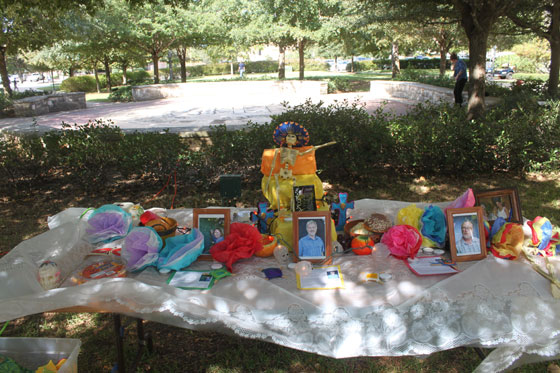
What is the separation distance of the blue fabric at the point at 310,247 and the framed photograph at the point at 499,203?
1245 millimetres

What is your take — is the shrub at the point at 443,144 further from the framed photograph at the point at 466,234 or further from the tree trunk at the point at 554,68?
the tree trunk at the point at 554,68

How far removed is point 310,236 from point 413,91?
45.4 feet

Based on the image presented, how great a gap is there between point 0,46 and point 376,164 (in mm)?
13794

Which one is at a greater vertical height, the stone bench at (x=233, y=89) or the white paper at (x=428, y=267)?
the stone bench at (x=233, y=89)

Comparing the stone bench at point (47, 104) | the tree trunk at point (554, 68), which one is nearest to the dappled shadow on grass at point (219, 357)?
the tree trunk at point (554, 68)

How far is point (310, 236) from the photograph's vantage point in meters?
2.62

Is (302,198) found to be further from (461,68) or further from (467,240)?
(461,68)

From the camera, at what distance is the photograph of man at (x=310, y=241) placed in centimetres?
262

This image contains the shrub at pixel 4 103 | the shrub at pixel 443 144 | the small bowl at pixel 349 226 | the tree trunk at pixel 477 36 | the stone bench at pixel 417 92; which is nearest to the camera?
the small bowl at pixel 349 226

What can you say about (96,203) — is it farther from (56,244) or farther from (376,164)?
(376,164)

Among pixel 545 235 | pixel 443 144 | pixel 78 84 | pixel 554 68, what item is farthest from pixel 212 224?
pixel 78 84

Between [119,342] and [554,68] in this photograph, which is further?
[554,68]

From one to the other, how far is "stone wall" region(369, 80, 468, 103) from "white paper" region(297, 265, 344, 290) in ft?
34.3

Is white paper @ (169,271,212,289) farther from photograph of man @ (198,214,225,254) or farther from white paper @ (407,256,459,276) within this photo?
white paper @ (407,256,459,276)
